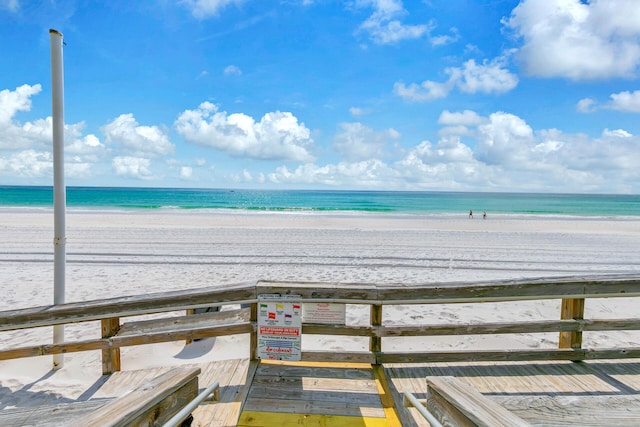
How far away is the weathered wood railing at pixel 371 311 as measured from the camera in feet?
9.76

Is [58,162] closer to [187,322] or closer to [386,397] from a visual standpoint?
[187,322]

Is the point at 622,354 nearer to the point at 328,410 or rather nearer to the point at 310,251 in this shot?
the point at 328,410

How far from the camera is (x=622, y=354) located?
3307 mm

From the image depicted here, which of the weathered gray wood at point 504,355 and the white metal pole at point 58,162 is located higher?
the white metal pole at point 58,162

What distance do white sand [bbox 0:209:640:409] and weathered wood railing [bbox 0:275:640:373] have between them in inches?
37.0

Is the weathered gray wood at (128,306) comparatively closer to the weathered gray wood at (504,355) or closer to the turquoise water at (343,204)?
the weathered gray wood at (504,355)

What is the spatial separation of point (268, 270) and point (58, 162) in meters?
6.34

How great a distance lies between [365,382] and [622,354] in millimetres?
2492

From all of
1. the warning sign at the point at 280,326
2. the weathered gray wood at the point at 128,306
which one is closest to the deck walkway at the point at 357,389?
the warning sign at the point at 280,326

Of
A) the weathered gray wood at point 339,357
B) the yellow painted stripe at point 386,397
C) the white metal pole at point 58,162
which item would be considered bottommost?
the yellow painted stripe at point 386,397

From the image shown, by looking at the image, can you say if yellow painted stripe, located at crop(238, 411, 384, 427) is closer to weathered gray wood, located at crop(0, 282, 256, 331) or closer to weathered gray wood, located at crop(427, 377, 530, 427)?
weathered gray wood, located at crop(427, 377, 530, 427)

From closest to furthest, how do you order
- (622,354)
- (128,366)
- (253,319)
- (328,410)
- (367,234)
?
1. (328,410)
2. (253,319)
3. (622,354)
4. (128,366)
5. (367,234)

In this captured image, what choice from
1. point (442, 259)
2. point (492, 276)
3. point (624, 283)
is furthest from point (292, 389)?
point (442, 259)

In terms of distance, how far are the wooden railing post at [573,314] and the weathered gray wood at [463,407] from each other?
231 centimetres
